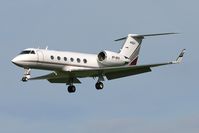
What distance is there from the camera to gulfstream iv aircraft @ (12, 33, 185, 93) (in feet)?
174

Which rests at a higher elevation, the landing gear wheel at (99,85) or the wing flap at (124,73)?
the wing flap at (124,73)

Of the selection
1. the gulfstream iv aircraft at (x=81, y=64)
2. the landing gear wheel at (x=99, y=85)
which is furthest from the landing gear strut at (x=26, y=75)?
the landing gear wheel at (x=99, y=85)

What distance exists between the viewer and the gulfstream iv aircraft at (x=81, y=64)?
53031 mm

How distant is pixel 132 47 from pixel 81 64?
5449 millimetres

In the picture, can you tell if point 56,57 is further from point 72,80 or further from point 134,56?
point 134,56

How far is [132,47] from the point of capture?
5903 centimetres

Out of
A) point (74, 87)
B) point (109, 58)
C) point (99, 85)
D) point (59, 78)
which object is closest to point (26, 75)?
point (59, 78)

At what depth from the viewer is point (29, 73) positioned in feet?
173

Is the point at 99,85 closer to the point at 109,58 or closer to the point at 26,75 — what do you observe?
the point at 109,58

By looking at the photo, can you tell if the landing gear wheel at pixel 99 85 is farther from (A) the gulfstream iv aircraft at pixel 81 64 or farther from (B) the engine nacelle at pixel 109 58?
(B) the engine nacelle at pixel 109 58

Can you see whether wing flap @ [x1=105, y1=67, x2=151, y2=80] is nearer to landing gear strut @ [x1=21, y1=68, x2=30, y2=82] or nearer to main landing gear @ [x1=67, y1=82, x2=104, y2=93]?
main landing gear @ [x1=67, y1=82, x2=104, y2=93]

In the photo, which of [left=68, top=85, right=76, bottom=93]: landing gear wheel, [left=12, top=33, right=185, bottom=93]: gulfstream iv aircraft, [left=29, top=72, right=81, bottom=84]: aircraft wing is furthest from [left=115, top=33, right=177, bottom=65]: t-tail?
[left=68, top=85, right=76, bottom=93]: landing gear wheel

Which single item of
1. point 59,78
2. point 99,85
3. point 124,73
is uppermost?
point 59,78

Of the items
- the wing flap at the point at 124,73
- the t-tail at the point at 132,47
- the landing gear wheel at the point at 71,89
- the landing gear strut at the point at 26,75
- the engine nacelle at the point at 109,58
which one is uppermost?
the t-tail at the point at 132,47
